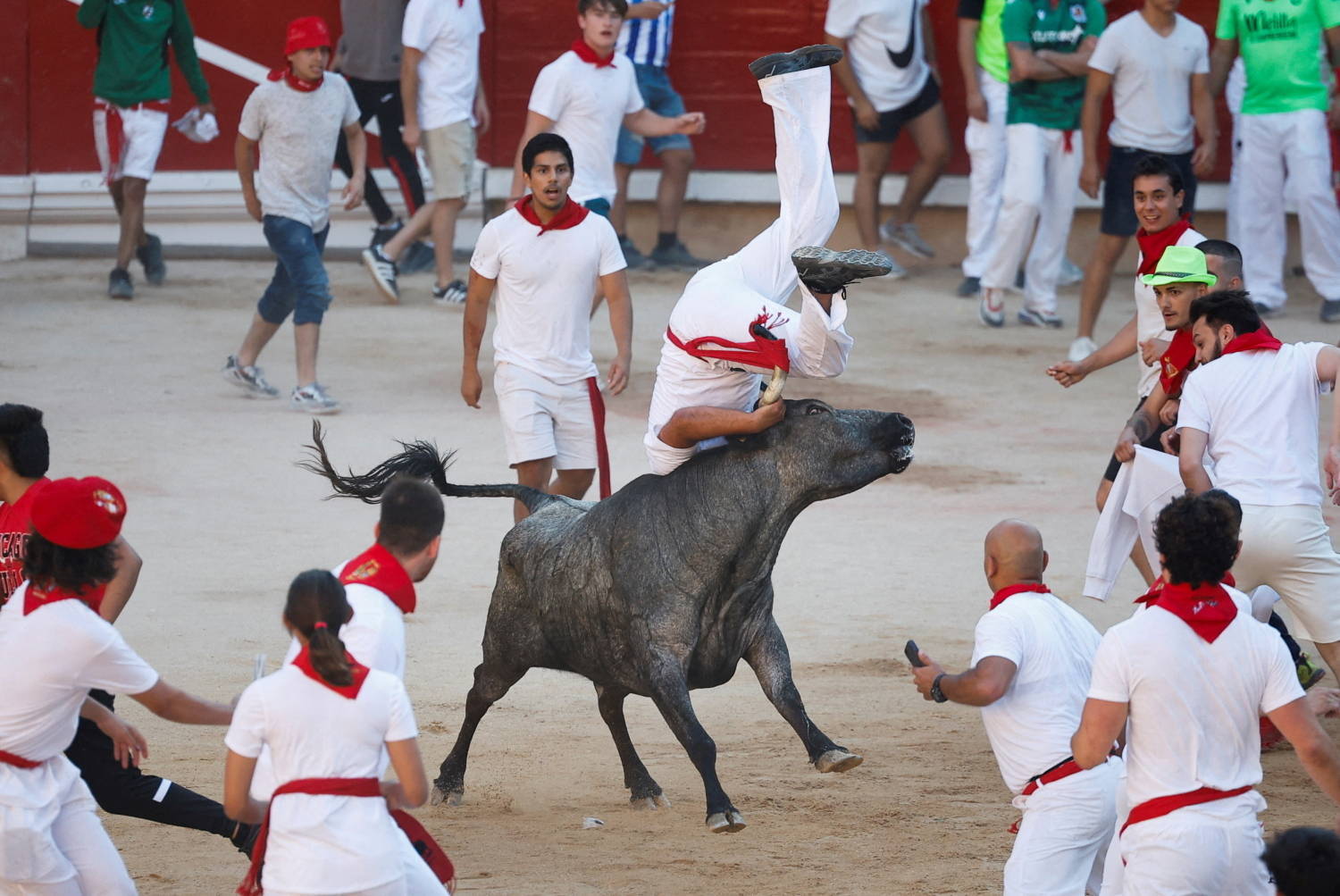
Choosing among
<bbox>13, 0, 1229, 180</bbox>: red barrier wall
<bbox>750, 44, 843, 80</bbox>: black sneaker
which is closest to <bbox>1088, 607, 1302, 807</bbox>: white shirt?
<bbox>750, 44, 843, 80</bbox>: black sneaker

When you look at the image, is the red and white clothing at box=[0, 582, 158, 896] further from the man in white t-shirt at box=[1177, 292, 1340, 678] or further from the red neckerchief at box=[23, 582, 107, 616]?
the man in white t-shirt at box=[1177, 292, 1340, 678]

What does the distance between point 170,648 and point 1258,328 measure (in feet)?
15.0

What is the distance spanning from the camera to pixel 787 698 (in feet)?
20.3

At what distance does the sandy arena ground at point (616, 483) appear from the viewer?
6078mm

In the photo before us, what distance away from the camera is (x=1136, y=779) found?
4.36m

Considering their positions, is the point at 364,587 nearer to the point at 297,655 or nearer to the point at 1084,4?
the point at 297,655

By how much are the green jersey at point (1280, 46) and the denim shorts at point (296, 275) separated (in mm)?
6777

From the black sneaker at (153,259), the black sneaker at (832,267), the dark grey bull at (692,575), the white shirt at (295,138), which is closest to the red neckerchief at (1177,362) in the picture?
the dark grey bull at (692,575)

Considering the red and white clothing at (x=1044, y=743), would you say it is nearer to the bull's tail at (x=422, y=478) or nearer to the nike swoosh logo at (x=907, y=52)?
the bull's tail at (x=422, y=478)

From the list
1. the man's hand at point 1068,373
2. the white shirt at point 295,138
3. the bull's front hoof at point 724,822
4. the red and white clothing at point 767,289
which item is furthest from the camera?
the white shirt at point 295,138

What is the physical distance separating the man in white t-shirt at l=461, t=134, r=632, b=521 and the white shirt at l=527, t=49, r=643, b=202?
12.2ft

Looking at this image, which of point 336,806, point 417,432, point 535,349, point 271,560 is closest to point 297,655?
point 336,806

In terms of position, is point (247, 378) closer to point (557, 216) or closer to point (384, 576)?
point (557, 216)

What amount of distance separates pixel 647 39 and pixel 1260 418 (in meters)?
9.79
